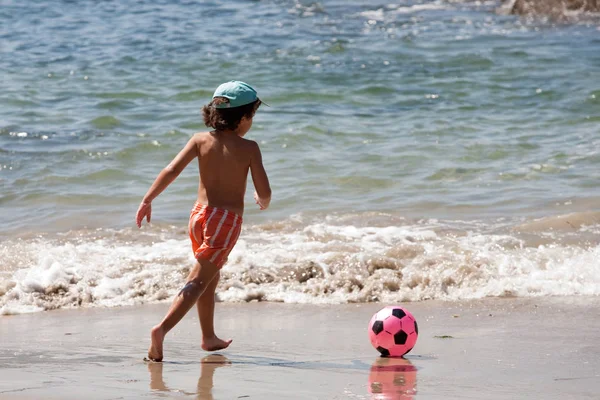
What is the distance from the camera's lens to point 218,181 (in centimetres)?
496

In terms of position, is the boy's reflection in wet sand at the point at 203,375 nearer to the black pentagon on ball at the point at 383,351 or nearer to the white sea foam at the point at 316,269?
the black pentagon on ball at the point at 383,351

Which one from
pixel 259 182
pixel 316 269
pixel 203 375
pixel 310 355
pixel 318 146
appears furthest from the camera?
pixel 318 146

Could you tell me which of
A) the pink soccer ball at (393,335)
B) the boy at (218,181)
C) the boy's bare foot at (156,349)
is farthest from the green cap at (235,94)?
the pink soccer ball at (393,335)

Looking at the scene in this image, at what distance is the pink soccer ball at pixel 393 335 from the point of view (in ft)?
16.2

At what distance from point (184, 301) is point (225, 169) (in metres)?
0.70

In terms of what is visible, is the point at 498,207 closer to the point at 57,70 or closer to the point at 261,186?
the point at 261,186

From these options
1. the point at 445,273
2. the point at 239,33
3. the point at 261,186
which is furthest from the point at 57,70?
the point at 261,186

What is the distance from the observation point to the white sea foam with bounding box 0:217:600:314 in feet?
22.8

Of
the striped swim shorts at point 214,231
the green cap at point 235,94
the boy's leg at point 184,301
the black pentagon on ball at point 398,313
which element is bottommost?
the black pentagon on ball at point 398,313

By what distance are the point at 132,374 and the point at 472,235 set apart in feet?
14.5

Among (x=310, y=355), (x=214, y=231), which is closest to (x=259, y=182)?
(x=214, y=231)

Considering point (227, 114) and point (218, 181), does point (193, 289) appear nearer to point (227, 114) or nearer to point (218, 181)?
point (218, 181)

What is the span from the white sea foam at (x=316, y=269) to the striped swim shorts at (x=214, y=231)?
2012mm

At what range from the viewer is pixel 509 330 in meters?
5.68
